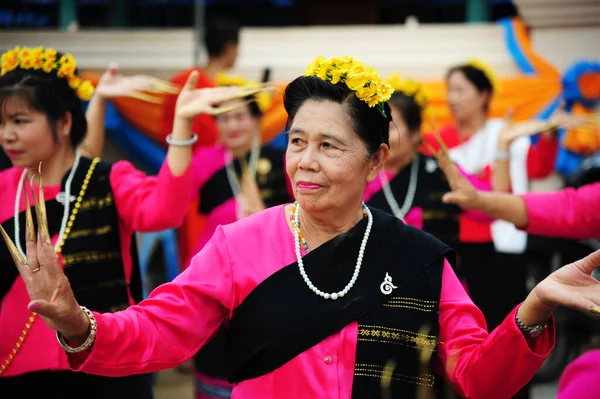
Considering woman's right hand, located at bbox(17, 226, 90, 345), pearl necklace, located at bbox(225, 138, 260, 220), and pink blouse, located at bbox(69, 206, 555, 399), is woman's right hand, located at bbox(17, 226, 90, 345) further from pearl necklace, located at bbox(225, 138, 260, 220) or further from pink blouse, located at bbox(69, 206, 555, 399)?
pearl necklace, located at bbox(225, 138, 260, 220)

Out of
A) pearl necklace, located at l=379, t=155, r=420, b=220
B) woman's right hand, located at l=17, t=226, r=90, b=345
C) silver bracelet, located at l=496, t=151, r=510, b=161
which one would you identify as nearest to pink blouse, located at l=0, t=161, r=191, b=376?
woman's right hand, located at l=17, t=226, r=90, b=345

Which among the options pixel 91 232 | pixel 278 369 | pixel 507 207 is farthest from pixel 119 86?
pixel 278 369

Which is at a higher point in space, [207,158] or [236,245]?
[236,245]

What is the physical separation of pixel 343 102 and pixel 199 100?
3.20 ft

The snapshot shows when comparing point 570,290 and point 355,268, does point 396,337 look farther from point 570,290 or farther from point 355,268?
point 570,290

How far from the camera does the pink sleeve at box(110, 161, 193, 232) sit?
125 inches

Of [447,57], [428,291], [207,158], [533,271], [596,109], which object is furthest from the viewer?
[447,57]

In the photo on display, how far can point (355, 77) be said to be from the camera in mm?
2422

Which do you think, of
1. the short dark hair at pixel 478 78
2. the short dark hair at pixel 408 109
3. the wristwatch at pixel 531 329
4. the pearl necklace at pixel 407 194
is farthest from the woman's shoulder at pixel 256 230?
the short dark hair at pixel 478 78

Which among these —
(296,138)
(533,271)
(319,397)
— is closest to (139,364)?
(319,397)

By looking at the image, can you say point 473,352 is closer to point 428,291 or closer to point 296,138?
point 428,291

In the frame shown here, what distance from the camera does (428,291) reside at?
2.40m

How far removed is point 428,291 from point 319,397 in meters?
0.39

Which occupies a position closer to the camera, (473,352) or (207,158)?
(473,352)
